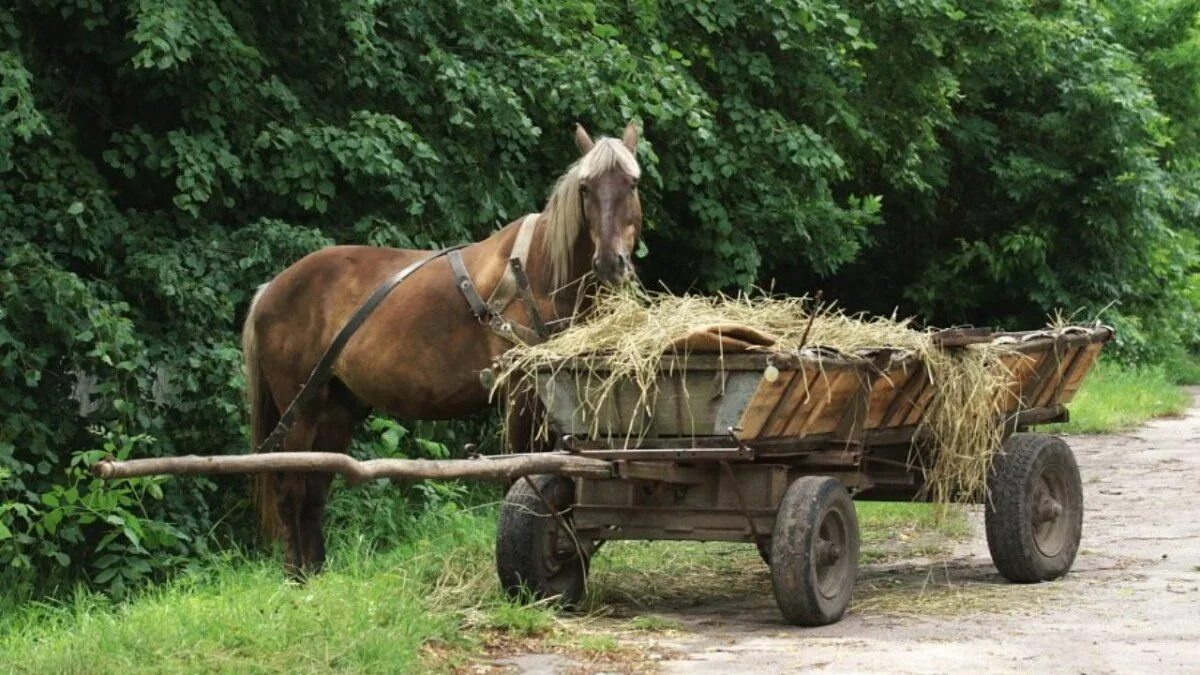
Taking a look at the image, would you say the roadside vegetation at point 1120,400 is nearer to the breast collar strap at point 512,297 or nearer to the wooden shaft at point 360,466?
the breast collar strap at point 512,297

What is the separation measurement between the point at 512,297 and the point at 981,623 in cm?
271

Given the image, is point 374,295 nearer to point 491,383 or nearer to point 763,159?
point 491,383

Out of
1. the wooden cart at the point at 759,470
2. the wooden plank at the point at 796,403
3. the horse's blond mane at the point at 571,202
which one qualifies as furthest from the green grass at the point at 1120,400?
the wooden plank at the point at 796,403

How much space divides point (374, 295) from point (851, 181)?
10804 millimetres

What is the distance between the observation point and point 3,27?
1106 centimetres

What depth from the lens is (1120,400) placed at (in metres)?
18.8

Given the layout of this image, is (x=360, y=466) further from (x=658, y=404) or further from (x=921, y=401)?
(x=921, y=401)

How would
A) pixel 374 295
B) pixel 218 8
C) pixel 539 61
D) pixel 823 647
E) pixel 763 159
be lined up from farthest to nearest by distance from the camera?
pixel 763 159 < pixel 539 61 < pixel 218 8 < pixel 374 295 < pixel 823 647

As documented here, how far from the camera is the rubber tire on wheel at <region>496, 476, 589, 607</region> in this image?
25.3 ft

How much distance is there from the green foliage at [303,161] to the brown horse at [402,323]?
929mm

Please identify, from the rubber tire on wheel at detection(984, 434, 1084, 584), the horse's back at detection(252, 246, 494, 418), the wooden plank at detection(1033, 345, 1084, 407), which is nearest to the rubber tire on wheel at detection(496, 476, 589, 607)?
the horse's back at detection(252, 246, 494, 418)

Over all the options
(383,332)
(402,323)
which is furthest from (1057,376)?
(383,332)

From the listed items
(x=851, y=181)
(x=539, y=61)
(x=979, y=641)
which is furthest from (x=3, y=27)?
(x=851, y=181)

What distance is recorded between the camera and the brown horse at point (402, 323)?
827cm
